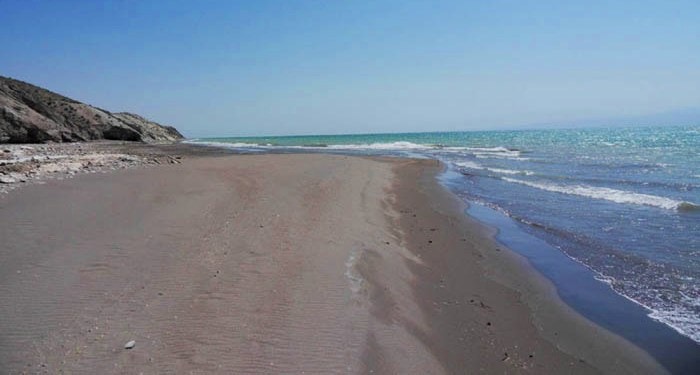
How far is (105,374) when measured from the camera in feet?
12.0

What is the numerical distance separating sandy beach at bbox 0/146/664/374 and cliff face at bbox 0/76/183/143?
3074 cm

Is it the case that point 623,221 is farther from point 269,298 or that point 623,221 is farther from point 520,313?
point 269,298

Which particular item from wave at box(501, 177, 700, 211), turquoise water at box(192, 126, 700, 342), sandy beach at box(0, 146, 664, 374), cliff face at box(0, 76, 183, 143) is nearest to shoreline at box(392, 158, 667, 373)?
sandy beach at box(0, 146, 664, 374)

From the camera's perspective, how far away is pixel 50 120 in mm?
39344

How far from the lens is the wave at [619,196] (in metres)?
12.9

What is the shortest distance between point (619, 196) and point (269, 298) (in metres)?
13.9

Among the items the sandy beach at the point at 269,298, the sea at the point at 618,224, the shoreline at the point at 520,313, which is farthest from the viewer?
the sea at the point at 618,224

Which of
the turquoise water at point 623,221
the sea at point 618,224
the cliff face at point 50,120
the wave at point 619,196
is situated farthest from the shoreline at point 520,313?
the cliff face at point 50,120

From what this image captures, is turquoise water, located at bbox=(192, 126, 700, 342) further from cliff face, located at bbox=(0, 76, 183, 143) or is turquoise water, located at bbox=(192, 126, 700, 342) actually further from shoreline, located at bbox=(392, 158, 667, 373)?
cliff face, located at bbox=(0, 76, 183, 143)

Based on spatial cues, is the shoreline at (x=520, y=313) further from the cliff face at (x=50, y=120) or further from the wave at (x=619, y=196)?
the cliff face at (x=50, y=120)

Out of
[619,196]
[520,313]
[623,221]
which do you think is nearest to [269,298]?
[520,313]

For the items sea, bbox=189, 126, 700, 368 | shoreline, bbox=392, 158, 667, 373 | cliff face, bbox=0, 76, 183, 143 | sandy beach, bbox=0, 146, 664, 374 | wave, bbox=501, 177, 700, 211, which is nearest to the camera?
Result: sandy beach, bbox=0, 146, 664, 374

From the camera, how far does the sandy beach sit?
13.5 ft

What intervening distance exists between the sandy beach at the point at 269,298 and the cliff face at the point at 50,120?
3074cm
